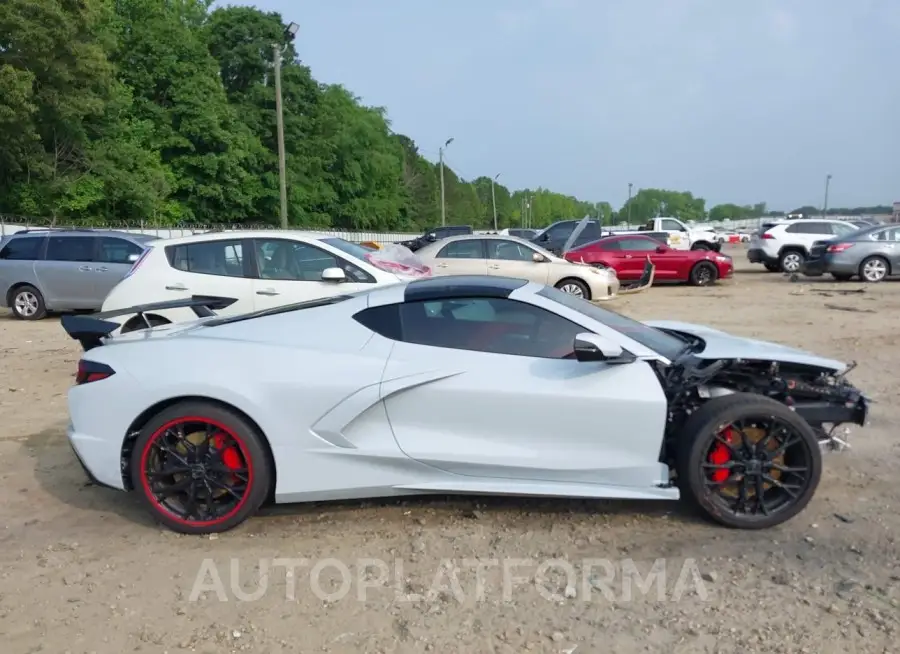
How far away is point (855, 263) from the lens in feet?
59.8

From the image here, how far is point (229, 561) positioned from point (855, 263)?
18417 mm

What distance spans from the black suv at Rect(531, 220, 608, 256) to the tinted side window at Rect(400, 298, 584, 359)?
740 inches

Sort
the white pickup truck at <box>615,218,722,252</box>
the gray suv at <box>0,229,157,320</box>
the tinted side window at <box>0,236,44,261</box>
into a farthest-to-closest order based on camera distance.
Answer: the white pickup truck at <box>615,218,722,252</box> → the tinted side window at <box>0,236,44,261</box> → the gray suv at <box>0,229,157,320</box>

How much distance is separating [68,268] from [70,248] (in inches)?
14.6

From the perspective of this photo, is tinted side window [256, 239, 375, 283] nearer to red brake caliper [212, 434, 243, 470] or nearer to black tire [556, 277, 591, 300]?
red brake caliper [212, 434, 243, 470]

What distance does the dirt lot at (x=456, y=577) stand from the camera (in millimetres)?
3088

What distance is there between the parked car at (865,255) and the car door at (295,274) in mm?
14312

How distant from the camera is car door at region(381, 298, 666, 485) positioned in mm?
3918

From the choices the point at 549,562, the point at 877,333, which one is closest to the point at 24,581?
the point at 549,562

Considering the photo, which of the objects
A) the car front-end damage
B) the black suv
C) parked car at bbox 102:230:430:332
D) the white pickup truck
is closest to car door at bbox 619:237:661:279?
the black suv

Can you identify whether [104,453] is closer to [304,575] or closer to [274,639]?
[304,575]

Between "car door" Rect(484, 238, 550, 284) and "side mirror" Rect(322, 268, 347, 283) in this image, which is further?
"car door" Rect(484, 238, 550, 284)

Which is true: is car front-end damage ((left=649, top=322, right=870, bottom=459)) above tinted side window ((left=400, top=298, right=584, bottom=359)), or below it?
below

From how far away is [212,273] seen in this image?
334 inches
